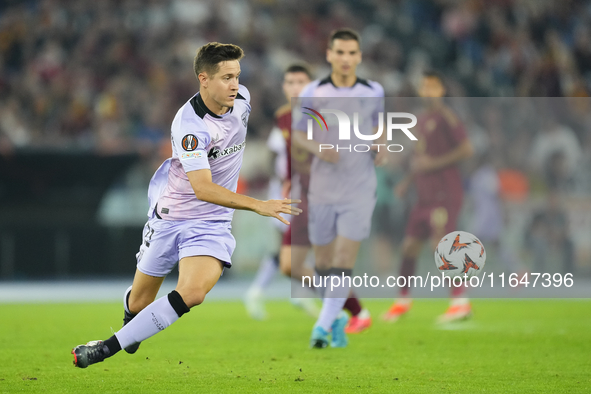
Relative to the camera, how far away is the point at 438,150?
9.80 meters

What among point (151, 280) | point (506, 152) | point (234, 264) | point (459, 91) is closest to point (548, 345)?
point (151, 280)

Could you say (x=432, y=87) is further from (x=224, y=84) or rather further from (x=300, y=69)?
(x=224, y=84)

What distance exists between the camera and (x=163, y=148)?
14.7 metres

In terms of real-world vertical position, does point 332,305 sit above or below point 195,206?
below

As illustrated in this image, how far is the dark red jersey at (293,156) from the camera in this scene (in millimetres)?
8352

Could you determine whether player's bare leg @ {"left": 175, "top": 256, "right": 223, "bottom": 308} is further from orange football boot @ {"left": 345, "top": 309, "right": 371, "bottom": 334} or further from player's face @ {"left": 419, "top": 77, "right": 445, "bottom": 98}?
player's face @ {"left": 419, "top": 77, "right": 445, "bottom": 98}

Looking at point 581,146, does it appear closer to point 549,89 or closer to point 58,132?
point 549,89

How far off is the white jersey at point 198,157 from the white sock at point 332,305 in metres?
1.71

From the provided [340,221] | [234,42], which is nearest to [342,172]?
[340,221]

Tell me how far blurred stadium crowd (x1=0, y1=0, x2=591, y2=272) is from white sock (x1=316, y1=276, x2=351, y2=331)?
20.0 feet

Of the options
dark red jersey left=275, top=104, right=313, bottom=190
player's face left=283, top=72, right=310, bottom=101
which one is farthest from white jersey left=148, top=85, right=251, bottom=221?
player's face left=283, top=72, right=310, bottom=101

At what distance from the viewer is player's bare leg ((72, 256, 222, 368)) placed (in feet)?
16.6

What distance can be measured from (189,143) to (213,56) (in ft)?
1.92

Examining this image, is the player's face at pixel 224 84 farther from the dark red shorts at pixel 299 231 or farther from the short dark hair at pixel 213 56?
the dark red shorts at pixel 299 231
